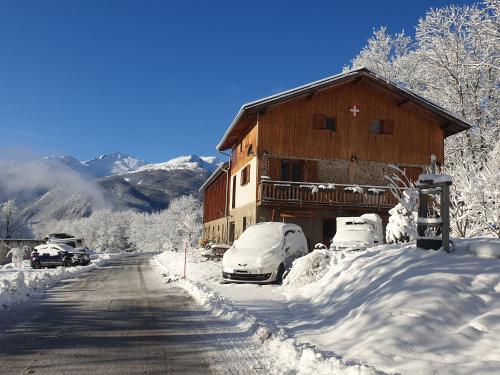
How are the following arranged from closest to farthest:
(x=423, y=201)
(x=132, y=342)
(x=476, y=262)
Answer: (x=132, y=342), (x=476, y=262), (x=423, y=201)

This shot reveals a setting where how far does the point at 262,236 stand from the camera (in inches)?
593

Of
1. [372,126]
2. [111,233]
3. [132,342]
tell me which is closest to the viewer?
[132,342]

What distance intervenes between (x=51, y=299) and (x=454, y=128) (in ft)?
73.3

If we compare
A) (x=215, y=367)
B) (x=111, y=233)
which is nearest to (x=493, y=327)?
(x=215, y=367)

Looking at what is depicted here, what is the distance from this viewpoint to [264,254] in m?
13.6

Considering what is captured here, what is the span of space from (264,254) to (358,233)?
5142 mm

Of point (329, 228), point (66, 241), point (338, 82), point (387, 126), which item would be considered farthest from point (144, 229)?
point (338, 82)

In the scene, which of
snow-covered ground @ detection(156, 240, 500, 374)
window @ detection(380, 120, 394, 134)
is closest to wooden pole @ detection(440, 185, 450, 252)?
snow-covered ground @ detection(156, 240, 500, 374)

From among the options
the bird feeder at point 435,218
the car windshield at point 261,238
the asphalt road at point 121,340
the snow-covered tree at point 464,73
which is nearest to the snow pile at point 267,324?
the asphalt road at point 121,340

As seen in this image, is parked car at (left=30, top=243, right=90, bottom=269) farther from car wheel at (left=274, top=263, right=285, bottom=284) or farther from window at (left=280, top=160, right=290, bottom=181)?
car wheel at (left=274, top=263, right=285, bottom=284)

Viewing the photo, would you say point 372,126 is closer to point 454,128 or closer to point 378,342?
point 454,128

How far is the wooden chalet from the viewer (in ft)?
76.5

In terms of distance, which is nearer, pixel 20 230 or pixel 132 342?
pixel 132 342

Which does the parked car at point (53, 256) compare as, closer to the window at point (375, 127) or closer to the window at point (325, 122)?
the window at point (325, 122)
